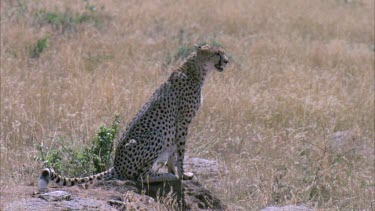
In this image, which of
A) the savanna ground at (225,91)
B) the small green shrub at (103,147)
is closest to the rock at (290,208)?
the savanna ground at (225,91)

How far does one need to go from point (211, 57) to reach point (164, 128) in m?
0.67

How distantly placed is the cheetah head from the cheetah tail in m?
1.05

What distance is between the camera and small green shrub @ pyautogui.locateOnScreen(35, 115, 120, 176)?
5.18 meters

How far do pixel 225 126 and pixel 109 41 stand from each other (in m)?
3.70

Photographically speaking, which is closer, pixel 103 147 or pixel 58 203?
pixel 58 203

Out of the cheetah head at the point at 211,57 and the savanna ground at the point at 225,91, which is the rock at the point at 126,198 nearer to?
the savanna ground at the point at 225,91

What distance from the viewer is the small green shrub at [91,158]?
518 cm

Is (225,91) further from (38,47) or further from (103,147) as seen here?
(38,47)

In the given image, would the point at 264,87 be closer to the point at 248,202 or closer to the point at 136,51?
the point at 136,51

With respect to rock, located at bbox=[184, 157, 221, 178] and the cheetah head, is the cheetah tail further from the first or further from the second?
rock, located at bbox=[184, 157, 221, 178]

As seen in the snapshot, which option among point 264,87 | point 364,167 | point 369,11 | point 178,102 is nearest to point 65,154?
point 178,102

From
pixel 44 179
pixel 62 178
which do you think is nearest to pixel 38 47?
pixel 62 178

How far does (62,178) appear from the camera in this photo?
453 centimetres

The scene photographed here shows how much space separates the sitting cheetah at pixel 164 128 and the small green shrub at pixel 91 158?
39 centimetres
